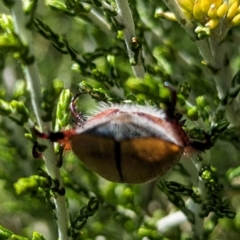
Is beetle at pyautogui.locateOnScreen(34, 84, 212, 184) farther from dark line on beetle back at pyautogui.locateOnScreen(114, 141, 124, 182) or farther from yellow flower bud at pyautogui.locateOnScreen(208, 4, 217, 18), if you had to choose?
yellow flower bud at pyautogui.locateOnScreen(208, 4, 217, 18)

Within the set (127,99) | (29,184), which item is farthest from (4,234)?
(127,99)

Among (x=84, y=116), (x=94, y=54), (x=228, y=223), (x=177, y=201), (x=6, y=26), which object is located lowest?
(x=228, y=223)

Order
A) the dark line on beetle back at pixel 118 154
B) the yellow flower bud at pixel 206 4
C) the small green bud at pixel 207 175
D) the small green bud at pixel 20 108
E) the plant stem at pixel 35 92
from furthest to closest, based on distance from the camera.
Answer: the small green bud at pixel 207 175
the yellow flower bud at pixel 206 4
the small green bud at pixel 20 108
the dark line on beetle back at pixel 118 154
the plant stem at pixel 35 92

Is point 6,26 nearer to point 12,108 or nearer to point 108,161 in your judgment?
point 12,108

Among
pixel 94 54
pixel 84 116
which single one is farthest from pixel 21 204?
pixel 84 116

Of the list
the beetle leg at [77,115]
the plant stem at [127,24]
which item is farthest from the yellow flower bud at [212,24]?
the beetle leg at [77,115]

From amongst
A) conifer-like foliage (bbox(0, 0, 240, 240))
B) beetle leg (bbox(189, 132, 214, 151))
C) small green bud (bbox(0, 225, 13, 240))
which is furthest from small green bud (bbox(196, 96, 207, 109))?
small green bud (bbox(0, 225, 13, 240))

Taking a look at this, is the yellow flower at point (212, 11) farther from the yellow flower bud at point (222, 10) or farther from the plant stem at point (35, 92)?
the plant stem at point (35, 92)
